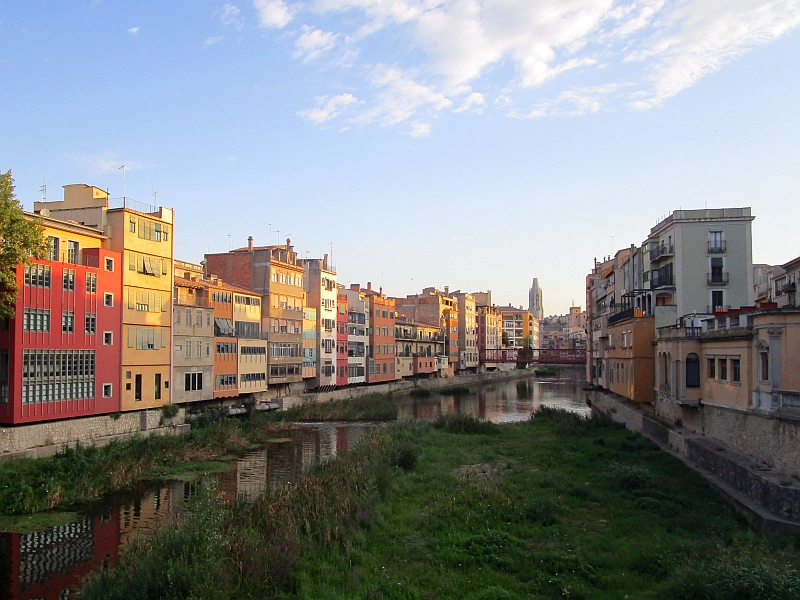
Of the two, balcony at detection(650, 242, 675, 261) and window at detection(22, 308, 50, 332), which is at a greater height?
balcony at detection(650, 242, 675, 261)

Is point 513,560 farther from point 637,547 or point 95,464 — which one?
point 95,464

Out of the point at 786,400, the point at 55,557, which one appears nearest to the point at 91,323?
the point at 55,557

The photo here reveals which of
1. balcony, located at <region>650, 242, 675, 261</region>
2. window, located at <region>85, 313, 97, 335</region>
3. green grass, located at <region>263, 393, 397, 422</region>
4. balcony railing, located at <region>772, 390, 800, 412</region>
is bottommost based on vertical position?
green grass, located at <region>263, 393, 397, 422</region>

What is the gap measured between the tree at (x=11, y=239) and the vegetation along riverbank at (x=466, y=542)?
39.2 feet

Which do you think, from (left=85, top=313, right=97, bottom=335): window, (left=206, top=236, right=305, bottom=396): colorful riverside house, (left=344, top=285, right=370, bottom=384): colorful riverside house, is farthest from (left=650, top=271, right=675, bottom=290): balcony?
(left=344, top=285, right=370, bottom=384): colorful riverside house

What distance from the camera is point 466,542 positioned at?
15766 mm

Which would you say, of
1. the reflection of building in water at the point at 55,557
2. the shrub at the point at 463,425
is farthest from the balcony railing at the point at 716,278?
the reflection of building in water at the point at 55,557

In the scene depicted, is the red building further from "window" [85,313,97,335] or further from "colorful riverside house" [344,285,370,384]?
"window" [85,313,97,335]

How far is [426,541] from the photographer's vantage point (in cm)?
1605

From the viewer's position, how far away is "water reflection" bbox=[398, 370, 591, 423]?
181 ft

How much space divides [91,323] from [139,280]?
159 inches

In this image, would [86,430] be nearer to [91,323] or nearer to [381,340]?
[91,323]

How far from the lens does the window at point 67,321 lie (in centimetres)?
2766

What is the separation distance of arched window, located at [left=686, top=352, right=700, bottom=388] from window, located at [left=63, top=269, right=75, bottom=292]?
2542cm
